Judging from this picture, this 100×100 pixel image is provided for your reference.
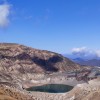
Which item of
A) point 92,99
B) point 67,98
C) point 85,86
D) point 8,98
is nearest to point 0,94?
point 8,98

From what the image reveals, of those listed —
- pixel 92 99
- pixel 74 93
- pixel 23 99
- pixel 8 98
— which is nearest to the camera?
pixel 8 98

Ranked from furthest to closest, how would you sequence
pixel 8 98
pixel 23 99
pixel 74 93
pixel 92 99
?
1. pixel 74 93
2. pixel 92 99
3. pixel 23 99
4. pixel 8 98

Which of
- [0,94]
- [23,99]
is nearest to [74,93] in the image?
[23,99]

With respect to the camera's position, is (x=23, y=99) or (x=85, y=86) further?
(x=85, y=86)

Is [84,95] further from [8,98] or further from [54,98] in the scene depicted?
[8,98]

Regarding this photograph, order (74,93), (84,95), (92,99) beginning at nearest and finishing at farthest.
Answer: (92,99), (84,95), (74,93)

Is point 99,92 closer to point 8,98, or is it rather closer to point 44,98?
point 44,98

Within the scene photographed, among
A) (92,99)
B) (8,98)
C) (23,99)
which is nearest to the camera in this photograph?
(8,98)
